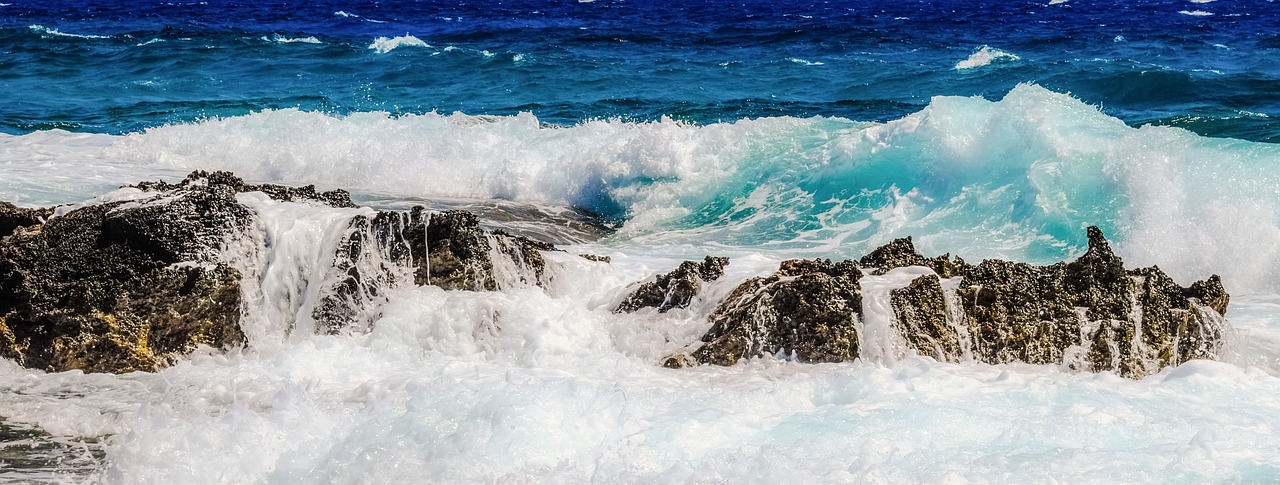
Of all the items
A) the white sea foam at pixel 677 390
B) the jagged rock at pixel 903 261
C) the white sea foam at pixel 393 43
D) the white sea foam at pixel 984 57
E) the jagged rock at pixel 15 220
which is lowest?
the white sea foam at pixel 393 43

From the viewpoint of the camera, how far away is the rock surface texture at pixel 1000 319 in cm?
530

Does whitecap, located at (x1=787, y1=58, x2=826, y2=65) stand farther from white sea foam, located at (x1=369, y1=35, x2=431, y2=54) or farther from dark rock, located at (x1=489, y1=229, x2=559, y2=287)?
dark rock, located at (x1=489, y1=229, x2=559, y2=287)

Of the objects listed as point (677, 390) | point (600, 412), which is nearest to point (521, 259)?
point (677, 390)

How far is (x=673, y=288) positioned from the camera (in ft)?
19.0

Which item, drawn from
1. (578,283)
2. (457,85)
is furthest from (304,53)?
(578,283)

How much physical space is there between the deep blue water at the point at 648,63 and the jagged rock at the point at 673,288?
10.3 metres

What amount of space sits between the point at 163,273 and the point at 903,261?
12.7 feet

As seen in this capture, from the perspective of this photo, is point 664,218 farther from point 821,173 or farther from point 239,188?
point 239,188

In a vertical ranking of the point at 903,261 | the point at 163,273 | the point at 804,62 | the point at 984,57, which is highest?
the point at 163,273

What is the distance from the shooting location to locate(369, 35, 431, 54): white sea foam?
24.2 m

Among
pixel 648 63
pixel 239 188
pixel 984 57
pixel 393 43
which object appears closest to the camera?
pixel 239 188

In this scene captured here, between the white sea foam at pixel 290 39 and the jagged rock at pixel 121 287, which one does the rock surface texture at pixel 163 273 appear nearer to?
the jagged rock at pixel 121 287

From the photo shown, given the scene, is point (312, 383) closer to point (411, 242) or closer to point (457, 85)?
point (411, 242)

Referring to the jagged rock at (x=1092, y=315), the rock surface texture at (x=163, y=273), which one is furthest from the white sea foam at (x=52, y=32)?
the jagged rock at (x=1092, y=315)
